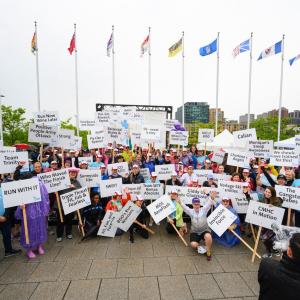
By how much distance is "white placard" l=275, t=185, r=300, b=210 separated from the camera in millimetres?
5867

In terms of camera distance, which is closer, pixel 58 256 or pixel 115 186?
pixel 58 256

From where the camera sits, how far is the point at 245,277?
4.97 meters

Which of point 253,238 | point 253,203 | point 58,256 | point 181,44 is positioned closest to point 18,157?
point 58,256

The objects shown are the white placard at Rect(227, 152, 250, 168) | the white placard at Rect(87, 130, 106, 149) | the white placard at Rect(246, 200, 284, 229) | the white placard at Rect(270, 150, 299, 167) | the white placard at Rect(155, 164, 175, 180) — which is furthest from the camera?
the white placard at Rect(87, 130, 106, 149)

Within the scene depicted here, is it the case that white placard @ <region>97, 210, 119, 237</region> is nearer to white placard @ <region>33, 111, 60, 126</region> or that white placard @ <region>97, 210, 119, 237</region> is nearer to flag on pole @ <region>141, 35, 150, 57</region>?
white placard @ <region>33, 111, 60, 126</region>

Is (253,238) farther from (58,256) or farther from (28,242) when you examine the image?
(28,242)

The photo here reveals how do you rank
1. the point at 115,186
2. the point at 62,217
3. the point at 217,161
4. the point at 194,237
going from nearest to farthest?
1. the point at 194,237
2. the point at 62,217
3. the point at 115,186
4. the point at 217,161

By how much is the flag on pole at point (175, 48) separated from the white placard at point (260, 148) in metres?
11.2

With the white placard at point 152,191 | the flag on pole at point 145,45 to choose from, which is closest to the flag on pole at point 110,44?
the flag on pole at point 145,45

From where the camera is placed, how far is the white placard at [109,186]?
281 inches

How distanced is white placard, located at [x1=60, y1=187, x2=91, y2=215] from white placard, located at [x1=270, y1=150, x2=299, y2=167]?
20.8 feet

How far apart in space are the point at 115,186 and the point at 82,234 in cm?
167

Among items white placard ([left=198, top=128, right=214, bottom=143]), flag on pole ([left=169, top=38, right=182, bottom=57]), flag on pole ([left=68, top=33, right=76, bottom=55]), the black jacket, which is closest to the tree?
flag on pole ([left=68, top=33, right=76, bottom=55])

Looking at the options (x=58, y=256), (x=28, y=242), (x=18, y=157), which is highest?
(x=18, y=157)
